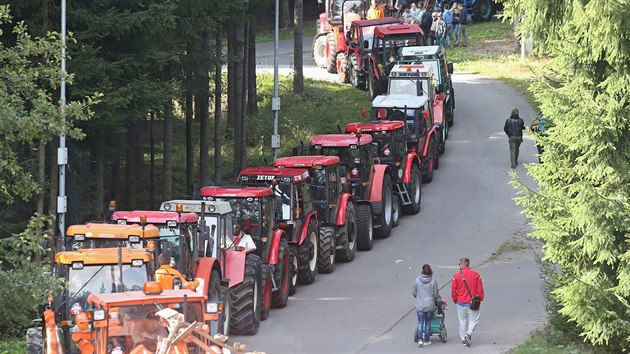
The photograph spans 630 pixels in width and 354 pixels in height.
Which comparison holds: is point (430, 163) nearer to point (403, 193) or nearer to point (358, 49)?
point (403, 193)

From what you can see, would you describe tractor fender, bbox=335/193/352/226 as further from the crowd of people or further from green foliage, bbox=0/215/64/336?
the crowd of people

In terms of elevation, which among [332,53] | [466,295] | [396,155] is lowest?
[466,295]

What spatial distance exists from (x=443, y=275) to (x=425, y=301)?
5323mm

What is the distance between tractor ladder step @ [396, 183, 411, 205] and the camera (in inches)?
1110

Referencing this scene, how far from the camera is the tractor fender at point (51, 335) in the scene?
13633 millimetres

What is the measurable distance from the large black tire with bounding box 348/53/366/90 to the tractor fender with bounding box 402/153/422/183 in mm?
11326

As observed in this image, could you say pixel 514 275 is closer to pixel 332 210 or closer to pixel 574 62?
pixel 332 210

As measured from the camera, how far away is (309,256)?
22750mm

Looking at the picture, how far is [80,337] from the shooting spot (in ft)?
43.5

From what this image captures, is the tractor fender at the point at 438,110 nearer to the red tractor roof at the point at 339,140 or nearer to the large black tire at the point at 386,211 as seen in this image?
the large black tire at the point at 386,211

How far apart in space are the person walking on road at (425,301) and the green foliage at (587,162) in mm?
2205

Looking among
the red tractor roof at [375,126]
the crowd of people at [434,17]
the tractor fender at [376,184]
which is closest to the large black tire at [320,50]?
the crowd of people at [434,17]

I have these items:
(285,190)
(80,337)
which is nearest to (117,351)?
(80,337)

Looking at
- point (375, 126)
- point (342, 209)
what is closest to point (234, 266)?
point (342, 209)
